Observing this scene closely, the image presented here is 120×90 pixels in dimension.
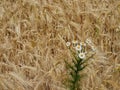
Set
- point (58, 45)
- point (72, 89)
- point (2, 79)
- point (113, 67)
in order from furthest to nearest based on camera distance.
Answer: point (58, 45), point (113, 67), point (2, 79), point (72, 89)

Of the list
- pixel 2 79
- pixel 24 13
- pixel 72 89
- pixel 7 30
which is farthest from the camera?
pixel 24 13

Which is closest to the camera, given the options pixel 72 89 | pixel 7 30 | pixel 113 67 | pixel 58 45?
pixel 72 89

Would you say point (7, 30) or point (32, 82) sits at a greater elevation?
point (7, 30)

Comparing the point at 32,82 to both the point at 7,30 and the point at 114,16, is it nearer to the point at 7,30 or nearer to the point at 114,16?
the point at 7,30

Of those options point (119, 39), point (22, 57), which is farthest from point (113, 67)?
point (22, 57)

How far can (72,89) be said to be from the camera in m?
2.10

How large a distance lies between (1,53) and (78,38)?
0.61m

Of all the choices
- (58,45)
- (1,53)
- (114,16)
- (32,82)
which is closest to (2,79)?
(32,82)

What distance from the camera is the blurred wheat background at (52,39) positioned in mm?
2434

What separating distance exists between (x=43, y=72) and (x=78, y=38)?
53cm

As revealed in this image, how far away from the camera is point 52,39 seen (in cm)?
286

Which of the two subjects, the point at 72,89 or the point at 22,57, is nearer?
the point at 72,89

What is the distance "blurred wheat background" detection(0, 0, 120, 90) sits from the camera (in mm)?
2434

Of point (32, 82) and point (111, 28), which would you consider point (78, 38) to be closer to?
point (111, 28)
